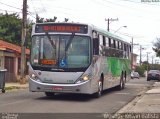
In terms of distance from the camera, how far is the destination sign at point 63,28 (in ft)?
66.2

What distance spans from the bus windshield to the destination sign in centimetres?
27

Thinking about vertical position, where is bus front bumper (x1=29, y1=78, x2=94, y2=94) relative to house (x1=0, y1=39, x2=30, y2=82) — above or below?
below

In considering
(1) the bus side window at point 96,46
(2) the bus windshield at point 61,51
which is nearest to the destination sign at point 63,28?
(2) the bus windshield at point 61,51

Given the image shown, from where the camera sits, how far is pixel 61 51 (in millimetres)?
19844

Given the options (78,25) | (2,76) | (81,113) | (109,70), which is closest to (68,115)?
(81,113)

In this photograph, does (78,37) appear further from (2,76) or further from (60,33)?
(2,76)

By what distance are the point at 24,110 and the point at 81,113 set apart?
1.91 metres

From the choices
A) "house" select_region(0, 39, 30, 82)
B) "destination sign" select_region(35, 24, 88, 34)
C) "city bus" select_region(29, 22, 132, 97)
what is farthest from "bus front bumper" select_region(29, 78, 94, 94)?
"house" select_region(0, 39, 30, 82)

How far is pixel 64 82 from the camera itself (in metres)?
19.6

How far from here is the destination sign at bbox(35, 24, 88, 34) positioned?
20172 mm

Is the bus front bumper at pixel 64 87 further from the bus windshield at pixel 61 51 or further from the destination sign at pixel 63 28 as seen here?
the destination sign at pixel 63 28

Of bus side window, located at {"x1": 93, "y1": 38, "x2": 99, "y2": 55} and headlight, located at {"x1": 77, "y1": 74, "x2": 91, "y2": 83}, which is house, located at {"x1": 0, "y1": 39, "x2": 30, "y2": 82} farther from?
headlight, located at {"x1": 77, "y1": 74, "x2": 91, "y2": 83}

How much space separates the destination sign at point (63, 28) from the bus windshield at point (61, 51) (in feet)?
0.90

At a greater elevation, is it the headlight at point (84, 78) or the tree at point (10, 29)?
the tree at point (10, 29)
